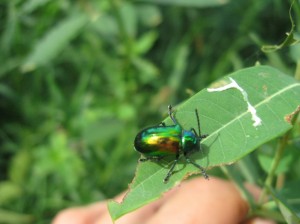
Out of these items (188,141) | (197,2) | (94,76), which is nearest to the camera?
(188,141)

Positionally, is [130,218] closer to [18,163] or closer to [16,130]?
[18,163]

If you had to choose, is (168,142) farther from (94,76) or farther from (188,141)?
(94,76)

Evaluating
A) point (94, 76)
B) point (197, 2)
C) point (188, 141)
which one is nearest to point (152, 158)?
point (188, 141)

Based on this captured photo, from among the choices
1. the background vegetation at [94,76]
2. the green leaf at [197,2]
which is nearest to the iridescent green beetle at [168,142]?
the background vegetation at [94,76]

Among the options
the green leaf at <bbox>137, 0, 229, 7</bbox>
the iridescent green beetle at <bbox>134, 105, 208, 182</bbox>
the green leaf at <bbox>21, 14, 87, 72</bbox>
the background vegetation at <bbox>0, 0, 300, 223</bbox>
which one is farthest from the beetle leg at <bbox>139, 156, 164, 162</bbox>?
the green leaf at <bbox>21, 14, 87, 72</bbox>

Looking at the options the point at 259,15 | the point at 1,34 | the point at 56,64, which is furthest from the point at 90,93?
the point at 259,15

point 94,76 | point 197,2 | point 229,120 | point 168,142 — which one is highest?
point 94,76

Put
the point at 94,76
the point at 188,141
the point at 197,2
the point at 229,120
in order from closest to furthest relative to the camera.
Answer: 1. the point at 229,120
2. the point at 188,141
3. the point at 197,2
4. the point at 94,76
